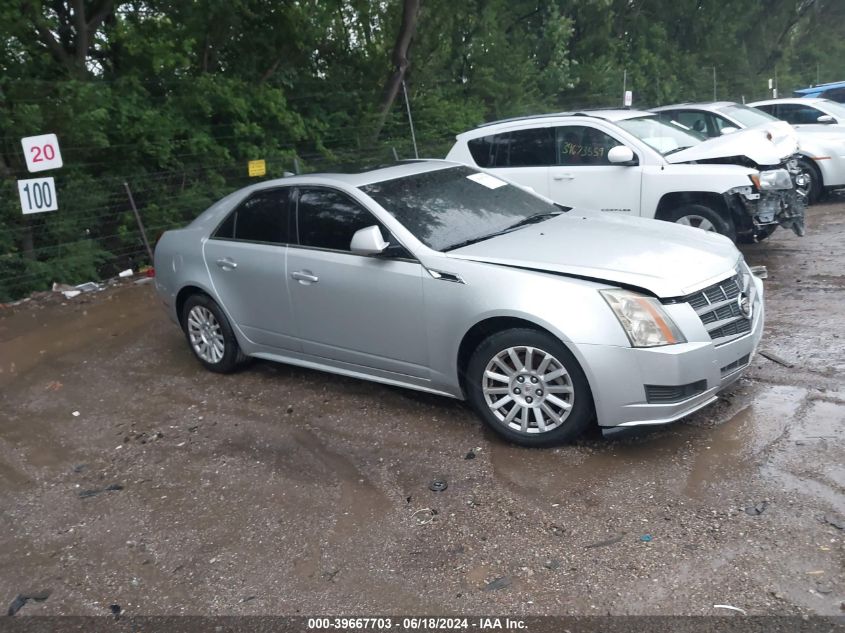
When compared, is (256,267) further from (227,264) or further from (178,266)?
(178,266)

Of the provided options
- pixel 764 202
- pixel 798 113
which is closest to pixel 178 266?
pixel 764 202

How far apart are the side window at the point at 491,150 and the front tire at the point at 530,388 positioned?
17.4 feet

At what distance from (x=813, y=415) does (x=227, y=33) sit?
38.2 feet

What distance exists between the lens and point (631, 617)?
11.1 ft

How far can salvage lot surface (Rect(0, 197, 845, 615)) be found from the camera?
3.70 m

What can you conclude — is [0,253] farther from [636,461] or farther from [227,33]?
[636,461]

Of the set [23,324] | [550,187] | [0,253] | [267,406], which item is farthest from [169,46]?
[267,406]

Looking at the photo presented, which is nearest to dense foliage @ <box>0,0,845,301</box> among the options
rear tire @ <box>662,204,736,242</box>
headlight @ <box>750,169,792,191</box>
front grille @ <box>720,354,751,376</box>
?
rear tire @ <box>662,204,736,242</box>

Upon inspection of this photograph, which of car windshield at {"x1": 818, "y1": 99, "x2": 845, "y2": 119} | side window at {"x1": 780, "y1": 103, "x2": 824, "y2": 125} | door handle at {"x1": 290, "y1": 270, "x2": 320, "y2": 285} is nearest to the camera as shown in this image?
door handle at {"x1": 290, "y1": 270, "x2": 320, "y2": 285}

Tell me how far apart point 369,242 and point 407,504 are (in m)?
1.69

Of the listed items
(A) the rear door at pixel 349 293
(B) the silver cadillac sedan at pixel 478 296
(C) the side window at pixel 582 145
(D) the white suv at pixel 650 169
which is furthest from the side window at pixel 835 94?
(A) the rear door at pixel 349 293

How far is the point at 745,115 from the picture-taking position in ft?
37.7

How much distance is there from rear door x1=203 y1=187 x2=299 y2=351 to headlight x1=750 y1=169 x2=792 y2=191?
4.90 metres

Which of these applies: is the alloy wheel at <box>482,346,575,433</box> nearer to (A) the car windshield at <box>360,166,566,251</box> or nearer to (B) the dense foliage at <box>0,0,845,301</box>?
(A) the car windshield at <box>360,166,566,251</box>
